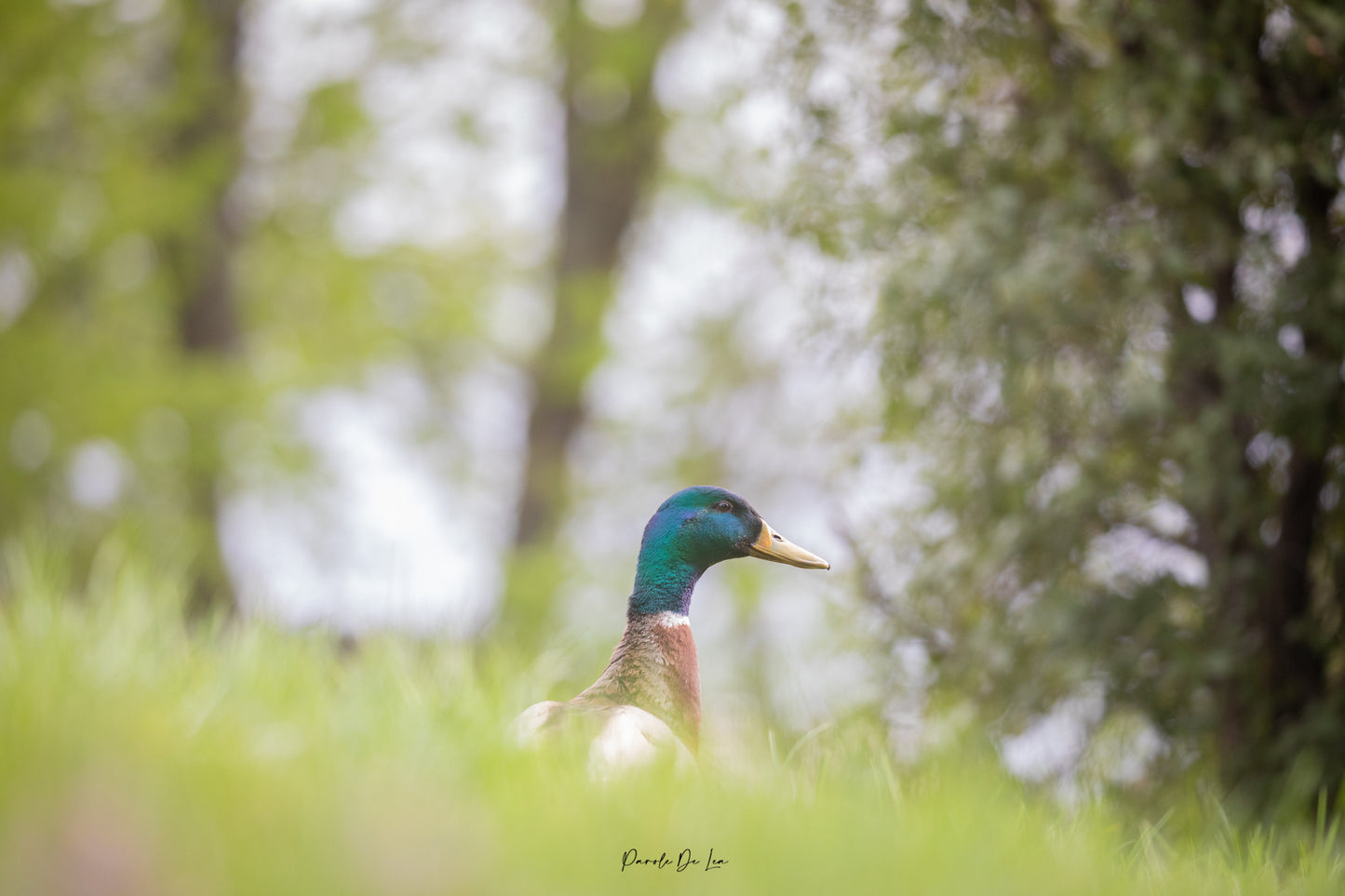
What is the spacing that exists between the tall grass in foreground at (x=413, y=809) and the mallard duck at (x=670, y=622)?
0.28 ft

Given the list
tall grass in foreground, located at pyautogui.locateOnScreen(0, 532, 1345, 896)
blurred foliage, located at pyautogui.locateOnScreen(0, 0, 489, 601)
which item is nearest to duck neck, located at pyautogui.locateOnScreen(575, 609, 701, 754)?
tall grass in foreground, located at pyautogui.locateOnScreen(0, 532, 1345, 896)

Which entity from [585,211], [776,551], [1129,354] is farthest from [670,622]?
[585,211]

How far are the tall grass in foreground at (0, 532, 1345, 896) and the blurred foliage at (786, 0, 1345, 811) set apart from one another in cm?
92

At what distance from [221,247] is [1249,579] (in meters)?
7.16

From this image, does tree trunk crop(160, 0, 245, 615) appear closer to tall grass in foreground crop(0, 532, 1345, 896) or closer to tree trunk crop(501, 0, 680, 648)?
tree trunk crop(501, 0, 680, 648)

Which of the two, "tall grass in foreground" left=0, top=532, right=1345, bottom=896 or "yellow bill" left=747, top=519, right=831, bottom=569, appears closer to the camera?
"tall grass in foreground" left=0, top=532, right=1345, bottom=896

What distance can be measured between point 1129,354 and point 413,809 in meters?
2.51

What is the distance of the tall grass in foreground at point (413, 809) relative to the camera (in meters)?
1.12

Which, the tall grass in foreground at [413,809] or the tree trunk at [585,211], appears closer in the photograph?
the tall grass in foreground at [413,809]

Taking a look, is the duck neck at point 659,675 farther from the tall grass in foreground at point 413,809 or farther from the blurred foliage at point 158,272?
the blurred foliage at point 158,272

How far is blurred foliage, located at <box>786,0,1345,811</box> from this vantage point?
2977 millimetres

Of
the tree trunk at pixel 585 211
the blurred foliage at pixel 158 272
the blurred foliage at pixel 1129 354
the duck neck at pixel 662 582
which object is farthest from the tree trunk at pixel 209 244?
the duck neck at pixel 662 582

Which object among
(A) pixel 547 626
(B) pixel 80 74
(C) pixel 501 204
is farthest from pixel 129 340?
(A) pixel 547 626

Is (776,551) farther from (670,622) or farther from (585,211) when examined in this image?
(585,211)
